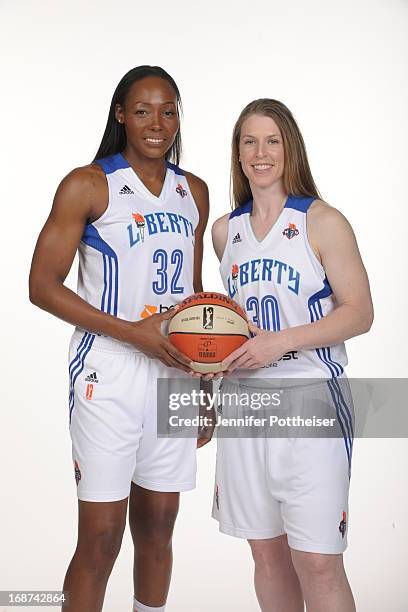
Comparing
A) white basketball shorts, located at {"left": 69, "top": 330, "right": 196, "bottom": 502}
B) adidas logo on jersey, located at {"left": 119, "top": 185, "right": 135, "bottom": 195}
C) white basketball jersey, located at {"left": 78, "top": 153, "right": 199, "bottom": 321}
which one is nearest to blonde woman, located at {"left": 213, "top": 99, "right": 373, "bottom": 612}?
white basketball jersey, located at {"left": 78, "top": 153, "right": 199, "bottom": 321}

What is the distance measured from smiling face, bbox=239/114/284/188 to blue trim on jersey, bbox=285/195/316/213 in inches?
4.0

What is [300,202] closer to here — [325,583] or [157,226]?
[157,226]

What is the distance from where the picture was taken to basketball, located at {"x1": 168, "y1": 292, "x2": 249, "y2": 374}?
11.9 ft

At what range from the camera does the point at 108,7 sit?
254 inches

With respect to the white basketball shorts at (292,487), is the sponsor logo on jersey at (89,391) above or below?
above

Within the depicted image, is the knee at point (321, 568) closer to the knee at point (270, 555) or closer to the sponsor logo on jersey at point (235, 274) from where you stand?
the knee at point (270, 555)

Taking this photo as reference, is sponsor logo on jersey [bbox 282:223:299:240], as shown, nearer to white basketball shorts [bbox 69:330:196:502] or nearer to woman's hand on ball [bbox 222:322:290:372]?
woman's hand on ball [bbox 222:322:290:372]

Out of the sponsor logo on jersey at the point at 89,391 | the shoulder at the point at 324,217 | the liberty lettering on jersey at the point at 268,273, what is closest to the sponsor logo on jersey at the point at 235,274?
the liberty lettering on jersey at the point at 268,273

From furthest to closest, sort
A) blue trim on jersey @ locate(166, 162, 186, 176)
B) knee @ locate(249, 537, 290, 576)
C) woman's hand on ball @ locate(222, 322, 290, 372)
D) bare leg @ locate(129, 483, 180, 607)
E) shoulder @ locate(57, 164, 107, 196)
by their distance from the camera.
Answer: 1. blue trim on jersey @ locate(166, 162, 186, 176)
2. bare leg @ locate(129, 483, 180, 607)
3. shoulder @ locate(57, 164, 107, 196)
4. knee @ locate(249, 537, 290, 576)
5. woman's hand on ball @ locate(222, 322, 290, 372)

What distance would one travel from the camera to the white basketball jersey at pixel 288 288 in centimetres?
365

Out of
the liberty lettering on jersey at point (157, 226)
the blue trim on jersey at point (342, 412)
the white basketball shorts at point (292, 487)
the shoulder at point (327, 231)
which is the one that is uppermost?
the liberty lettering on jersey at point (157, 226)

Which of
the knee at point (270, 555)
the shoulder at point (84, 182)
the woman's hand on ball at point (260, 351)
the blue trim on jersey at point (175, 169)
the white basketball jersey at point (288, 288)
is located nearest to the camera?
the woman's hand on ball at point (260, 351)

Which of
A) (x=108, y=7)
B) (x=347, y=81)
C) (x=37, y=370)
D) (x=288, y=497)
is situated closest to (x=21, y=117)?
(x=108, y=7)

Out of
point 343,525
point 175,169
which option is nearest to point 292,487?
point 343,525
